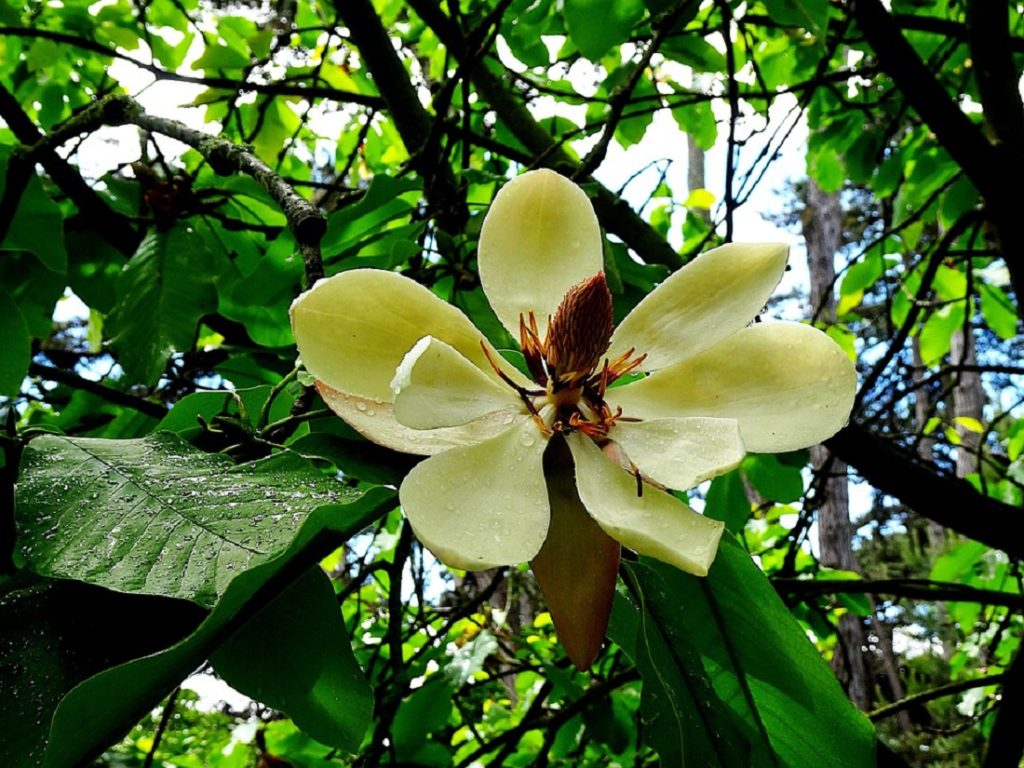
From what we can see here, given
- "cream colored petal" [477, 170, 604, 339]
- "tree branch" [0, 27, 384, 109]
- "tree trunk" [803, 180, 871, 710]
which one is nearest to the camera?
"cream colored petal" [477, 170, 604, 339]

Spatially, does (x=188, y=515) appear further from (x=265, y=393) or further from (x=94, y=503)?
(x=265, y=393)

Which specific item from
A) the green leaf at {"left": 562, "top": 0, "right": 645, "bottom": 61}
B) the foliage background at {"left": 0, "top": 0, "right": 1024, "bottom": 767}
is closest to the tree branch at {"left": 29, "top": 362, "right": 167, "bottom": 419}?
the foliage background at {"left": 0, "top": 0, "right": 1024, "bottom": 767}

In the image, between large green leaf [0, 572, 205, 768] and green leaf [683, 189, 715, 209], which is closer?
large green leaf [0, 572, 205, 768]

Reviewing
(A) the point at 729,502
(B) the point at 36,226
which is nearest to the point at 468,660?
(A) the point at 729,502

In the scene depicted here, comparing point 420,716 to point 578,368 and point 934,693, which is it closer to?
point 934,693

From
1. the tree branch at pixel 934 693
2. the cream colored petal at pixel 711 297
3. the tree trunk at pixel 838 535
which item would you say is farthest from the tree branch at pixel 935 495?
the tree trunk at pixel 838 535

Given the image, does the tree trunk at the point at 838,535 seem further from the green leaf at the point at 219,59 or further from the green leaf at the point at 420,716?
the green leaf at the point at 219,59

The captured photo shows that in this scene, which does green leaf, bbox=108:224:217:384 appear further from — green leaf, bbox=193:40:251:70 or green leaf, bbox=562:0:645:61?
green leaf, bbox=193:40:251:70
